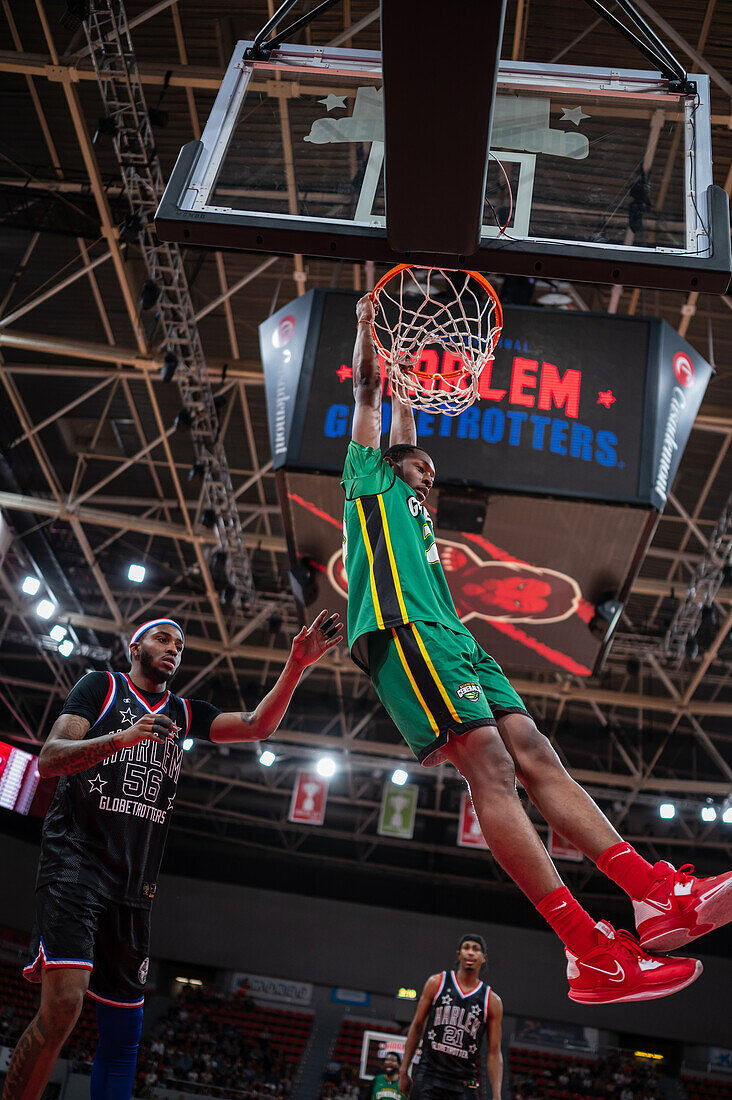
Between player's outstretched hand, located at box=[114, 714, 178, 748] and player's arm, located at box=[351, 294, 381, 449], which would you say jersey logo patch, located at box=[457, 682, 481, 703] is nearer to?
player's outstretched hand, located at box=[114, 714, 178, 748]

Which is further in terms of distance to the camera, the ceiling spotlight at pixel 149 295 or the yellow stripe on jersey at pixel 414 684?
the ceiling spotlight at pixel 149 295

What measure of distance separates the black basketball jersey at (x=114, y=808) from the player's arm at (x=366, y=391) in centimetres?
140

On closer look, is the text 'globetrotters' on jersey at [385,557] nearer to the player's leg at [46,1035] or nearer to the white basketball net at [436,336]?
the white basketball net at [436,336]

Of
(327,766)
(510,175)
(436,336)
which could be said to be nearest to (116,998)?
(436,336)

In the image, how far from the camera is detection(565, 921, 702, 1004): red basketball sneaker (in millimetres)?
2797

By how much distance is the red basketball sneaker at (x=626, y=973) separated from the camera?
9.18 feet

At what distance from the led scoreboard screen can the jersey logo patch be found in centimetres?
364

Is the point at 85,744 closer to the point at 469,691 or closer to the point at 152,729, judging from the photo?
the point at 152,729

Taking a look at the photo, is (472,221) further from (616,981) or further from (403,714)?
(616,981)

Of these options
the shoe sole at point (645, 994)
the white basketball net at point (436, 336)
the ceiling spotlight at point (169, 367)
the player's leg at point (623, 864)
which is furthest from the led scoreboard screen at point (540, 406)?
the ceiling spotlight at point (169, 367)

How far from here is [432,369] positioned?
660 centimetres

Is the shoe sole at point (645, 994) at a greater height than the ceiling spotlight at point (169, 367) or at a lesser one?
lesser

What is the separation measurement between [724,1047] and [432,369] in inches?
926

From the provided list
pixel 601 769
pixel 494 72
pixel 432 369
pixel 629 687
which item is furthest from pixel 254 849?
pixel 494 72
